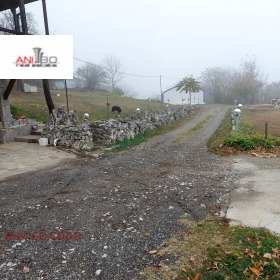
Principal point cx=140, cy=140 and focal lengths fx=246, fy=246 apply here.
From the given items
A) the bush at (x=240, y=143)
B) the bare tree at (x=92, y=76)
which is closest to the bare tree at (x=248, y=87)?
the bare tree at (x=92, y=76)

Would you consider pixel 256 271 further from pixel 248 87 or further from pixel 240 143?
pixel 248 87

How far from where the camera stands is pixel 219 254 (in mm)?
3240

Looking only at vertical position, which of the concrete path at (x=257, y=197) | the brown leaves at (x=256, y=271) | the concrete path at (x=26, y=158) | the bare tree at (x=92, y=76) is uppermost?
the bare tree at (x=92, y=76)

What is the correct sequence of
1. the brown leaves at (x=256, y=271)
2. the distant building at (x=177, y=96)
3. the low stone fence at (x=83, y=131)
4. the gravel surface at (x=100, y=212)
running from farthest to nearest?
the distant building at (x=177, y=96) → the low stone fence at (x=83, y=131) → the gravel surface at (x=100, y=212) → the brown leaves at (x=256, y=271)

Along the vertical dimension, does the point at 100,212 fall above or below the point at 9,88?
below

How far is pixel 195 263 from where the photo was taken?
3100 mm

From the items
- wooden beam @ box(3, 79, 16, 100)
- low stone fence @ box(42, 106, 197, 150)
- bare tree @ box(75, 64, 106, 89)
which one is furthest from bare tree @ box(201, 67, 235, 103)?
wooden beam @ box(3, 79, 16, 100)

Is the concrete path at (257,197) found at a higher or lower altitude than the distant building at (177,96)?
lower

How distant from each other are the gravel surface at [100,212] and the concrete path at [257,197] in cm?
30

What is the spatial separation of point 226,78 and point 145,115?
56.4 meters

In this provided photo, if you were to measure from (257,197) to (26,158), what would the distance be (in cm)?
736

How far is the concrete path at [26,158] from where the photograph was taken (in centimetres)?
734

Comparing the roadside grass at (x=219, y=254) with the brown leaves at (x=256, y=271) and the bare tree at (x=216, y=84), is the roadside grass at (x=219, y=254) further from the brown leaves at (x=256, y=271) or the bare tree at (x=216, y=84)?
the bare tree at (x=216, y=84)

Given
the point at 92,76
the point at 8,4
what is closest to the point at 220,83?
the point at 92,76
